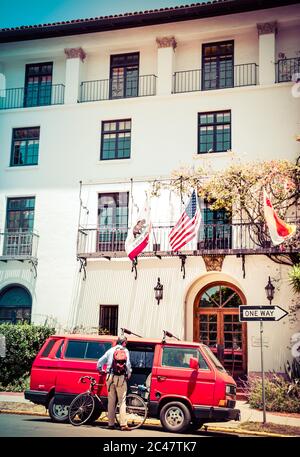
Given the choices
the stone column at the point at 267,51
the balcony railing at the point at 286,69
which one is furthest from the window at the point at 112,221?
the balcony railing at the point at 286,69

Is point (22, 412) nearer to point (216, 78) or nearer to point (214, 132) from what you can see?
point (214, 132)

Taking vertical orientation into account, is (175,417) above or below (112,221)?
below

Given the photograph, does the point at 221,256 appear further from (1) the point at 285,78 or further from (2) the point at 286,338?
(1) the point at 285,78

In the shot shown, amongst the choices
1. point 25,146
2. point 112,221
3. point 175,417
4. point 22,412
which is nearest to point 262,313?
point 175,417

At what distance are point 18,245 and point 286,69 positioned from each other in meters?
12.1

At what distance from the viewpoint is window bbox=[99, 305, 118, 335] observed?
20.1 meters

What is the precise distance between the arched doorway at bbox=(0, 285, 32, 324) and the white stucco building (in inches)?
2.2

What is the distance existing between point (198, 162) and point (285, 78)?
445 cm

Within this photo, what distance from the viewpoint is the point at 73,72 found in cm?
2306

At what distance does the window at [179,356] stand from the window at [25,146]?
1309cm

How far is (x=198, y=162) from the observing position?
2059 centimetres

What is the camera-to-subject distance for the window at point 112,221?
20.8m

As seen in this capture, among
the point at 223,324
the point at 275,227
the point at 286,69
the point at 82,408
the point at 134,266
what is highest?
the point at 286,69
